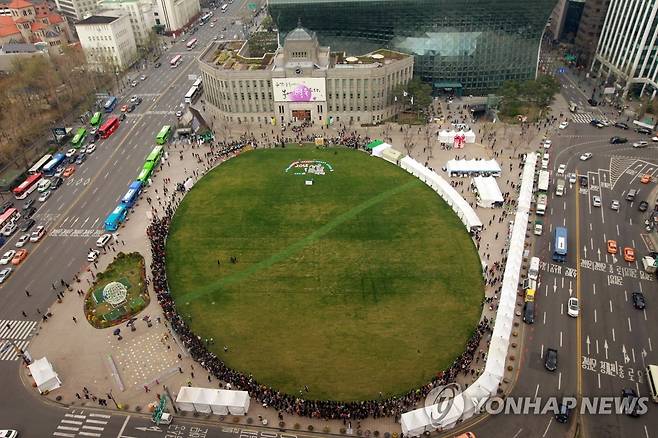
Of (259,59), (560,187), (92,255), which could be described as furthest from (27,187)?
(560,187)

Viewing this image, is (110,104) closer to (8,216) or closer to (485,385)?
(8,216)

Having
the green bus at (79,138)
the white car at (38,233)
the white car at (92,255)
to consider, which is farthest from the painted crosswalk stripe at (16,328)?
the green bus at (79,138)

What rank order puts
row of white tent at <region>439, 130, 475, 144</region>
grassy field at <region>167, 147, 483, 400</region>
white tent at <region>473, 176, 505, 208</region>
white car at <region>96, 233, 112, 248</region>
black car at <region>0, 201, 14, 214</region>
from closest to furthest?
grassy field at <region>167, 147, 483, 400</region>, white car at <region>96, 233, 112, 248</region>, white tent at <region>473, 176, 505, 208</region>, black car at <region>0, 201, 14, 214</region>, row of white tent at <region>439, 130, 475, 144</region>

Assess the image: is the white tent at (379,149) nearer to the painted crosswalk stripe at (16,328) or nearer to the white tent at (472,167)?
the white tent at (472,167)

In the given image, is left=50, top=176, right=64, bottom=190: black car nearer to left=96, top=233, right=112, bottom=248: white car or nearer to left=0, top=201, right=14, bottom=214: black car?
left=0, top=201, right=14, bottom=214: black car

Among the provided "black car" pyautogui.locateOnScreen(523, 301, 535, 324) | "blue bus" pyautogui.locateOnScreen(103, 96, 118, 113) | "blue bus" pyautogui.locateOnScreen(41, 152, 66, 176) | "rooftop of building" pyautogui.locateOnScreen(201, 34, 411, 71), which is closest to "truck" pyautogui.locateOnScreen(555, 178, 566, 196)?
"black car" pyautogui.locateOnScreen(523, 301, 535, 324)

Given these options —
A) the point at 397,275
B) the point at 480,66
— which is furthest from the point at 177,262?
the point at 480,66
